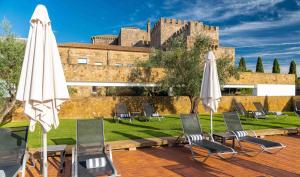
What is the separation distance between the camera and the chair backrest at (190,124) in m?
7.73

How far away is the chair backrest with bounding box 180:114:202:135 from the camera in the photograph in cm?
773

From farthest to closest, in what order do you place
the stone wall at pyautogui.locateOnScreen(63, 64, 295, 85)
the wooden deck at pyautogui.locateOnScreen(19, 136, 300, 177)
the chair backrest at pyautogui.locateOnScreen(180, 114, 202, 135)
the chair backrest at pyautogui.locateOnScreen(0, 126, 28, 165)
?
the stone wall at pyautogui.locateOnScreen(63, 64, 295, 85)
the chair backrest at pyautogui.locateOnScreen(180, 114, 202, 135)
the wooden deck at pyautogui.locateOnScreen(19, 136, 300, 177)
the chair backrest at pyautogui.locateOnScreen(0, 126, 28, 165)

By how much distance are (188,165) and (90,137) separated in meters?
2.51

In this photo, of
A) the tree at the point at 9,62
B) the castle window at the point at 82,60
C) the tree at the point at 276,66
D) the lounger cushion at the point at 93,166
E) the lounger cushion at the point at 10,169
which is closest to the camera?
the lounger cushion at the point at 10,169

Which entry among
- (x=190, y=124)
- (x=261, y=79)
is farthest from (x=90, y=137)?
(x=261, y=79)

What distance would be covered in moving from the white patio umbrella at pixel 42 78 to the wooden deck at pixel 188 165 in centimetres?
178

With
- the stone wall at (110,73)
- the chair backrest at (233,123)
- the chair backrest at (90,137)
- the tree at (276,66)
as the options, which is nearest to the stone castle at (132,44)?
the stone wall at (110,73)

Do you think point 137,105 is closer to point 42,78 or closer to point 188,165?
point 188,165

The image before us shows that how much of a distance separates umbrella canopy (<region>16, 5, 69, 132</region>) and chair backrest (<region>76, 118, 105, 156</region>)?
1650mm

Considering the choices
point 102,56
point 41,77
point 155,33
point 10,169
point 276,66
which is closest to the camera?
point 41,77

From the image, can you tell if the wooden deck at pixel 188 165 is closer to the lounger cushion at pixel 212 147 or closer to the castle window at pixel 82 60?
the lounger cushion at pixel 212 147

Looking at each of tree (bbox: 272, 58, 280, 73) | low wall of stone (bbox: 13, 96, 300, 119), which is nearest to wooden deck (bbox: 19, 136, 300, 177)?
low wall of stone (bbox: 13, 96, 300, 119)

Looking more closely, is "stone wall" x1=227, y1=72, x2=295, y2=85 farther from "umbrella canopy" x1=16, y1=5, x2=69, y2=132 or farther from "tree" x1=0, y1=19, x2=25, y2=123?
"umbrella canopy" x1=16, y1=5, x2=69, y2=132

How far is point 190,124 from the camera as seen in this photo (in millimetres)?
7887
